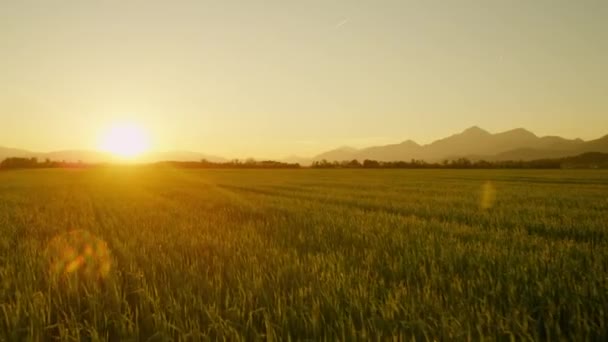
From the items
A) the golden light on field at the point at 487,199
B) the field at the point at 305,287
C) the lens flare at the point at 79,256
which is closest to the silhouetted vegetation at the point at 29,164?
the golden light on field at the point at 487,199

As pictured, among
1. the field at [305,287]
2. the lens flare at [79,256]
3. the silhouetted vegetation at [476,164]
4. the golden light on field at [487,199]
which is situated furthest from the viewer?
the silhouetted vegetation at [476,164]

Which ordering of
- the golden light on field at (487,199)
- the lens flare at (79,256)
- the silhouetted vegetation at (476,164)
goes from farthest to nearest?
1. the silhouetted vegetation at (476,164)
2. the golden light on field at (487,199)
3. the lens flare at (79,256)

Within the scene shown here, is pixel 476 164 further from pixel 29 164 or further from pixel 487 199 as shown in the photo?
pixel 29 164

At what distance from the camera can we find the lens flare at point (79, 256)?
154 inches

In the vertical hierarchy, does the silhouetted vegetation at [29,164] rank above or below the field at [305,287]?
above

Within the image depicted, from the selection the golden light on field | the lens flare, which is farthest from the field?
the golden light on field

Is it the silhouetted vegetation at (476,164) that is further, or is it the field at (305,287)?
the silhouetted vegetation at (476,164)

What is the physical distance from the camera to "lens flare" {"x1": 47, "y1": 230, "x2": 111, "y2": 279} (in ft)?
12.8

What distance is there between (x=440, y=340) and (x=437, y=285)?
1.14 metres

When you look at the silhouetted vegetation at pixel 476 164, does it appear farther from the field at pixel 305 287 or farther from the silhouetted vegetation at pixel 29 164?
the field at pixel 305 287

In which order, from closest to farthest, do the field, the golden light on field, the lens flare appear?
the field → the lens flare → the golden light on field

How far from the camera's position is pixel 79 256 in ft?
15.6

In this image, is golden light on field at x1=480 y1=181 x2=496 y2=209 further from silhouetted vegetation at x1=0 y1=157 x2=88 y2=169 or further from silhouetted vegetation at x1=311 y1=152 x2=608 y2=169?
silhouetted vegetation at x1=0 y1=157 x2=88 y2=169

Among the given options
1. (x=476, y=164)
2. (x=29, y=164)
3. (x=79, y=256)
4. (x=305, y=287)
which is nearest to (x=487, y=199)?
(x=305, y=287)
